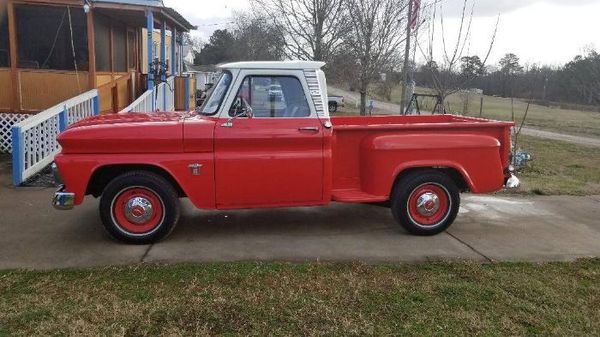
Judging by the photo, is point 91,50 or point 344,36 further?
point 344,36

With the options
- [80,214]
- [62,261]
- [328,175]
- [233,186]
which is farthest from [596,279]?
[80,214]

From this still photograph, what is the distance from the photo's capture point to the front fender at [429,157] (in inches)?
227

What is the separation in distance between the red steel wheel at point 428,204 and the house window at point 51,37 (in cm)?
860

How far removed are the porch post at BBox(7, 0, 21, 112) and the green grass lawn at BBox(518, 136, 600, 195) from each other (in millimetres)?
10220

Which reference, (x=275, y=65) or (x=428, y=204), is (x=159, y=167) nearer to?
(x=275, y=65)

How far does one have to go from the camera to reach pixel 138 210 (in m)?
5.45

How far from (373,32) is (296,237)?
12.8 m

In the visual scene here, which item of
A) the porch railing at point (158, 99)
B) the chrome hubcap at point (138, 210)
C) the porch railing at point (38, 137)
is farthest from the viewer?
the porch railing at point (158, 99)

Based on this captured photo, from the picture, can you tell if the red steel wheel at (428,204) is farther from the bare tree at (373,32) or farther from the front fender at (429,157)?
the bare tree at (373,32)

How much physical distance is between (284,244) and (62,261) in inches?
87.8

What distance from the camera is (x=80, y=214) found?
666 cm

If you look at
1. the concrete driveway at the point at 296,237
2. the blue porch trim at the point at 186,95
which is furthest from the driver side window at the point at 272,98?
the blue porch trim at the point at 186,95

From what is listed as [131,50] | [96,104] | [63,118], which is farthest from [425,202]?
[131,50]

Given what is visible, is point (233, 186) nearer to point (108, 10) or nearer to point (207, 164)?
point (207, 164)
